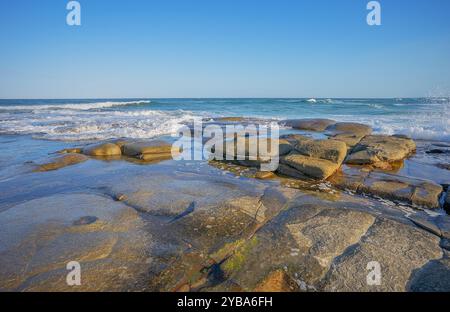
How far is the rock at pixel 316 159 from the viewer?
18.0ft

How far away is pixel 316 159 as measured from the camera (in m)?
5.93

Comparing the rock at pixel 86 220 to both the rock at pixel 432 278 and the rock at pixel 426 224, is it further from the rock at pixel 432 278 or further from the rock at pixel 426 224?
the rock at pixel 426 224

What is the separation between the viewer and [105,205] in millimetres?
3959

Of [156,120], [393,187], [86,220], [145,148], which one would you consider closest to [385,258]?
[393,187]

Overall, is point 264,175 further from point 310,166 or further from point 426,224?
point 426,224

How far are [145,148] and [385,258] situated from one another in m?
6.47

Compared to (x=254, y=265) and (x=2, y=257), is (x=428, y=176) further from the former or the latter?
(x=2, y=257)

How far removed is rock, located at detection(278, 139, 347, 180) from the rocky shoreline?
3 centimetres

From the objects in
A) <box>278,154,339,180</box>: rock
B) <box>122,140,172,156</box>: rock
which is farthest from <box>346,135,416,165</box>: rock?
<box>122,140,172,156</box>: rock

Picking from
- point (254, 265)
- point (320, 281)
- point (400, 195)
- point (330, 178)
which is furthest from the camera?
point (330, 178)

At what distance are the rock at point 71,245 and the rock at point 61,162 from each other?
2.34 meters

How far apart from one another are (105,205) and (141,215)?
0.70 meters
